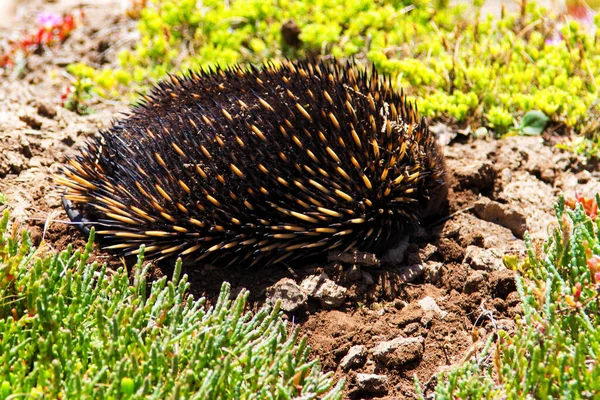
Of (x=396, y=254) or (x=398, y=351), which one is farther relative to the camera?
(x=396, y=254)

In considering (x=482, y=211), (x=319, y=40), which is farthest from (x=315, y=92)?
(x=319, y=40)

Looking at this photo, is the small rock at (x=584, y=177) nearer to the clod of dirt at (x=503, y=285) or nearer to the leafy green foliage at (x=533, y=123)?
the leafy green foliage at (x=533, y=123)

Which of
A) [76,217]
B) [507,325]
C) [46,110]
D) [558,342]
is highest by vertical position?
[46,110]

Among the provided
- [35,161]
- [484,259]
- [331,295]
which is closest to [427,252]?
[484,259]

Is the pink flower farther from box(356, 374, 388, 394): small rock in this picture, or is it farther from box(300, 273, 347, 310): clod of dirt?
box(356, 374, 388, 394): small rock

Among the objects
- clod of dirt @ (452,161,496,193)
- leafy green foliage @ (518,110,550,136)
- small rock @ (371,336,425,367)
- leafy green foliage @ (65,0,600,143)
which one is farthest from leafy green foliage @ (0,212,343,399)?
leafy green foliage @ (518,110,550,136)

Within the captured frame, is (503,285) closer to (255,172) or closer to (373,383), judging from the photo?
(373,383)

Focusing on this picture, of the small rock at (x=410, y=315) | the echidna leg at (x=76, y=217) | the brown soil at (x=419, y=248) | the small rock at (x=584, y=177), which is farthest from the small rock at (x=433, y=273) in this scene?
the echidna leg at (x=76, y=217)
